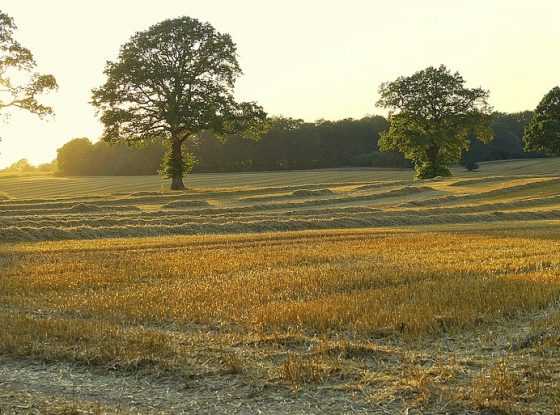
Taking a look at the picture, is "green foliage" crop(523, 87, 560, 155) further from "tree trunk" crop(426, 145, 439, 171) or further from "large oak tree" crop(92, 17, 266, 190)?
"large oak tree" crop(92, 17, 266, 190)

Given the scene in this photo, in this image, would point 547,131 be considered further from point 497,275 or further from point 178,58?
point 497,275

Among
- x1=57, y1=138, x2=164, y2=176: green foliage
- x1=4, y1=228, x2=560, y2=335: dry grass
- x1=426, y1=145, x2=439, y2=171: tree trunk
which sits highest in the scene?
x1=57, y1=138, x2=164, y2=176: green foliage

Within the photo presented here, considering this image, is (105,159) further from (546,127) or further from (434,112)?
(546,127)

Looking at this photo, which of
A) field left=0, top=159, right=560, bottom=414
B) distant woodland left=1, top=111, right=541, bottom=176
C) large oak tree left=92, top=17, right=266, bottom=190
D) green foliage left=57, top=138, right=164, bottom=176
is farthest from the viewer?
distant woodland left=1, top=111, right=541, bottom=176

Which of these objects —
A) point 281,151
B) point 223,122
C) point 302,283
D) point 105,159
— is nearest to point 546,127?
point 223,122

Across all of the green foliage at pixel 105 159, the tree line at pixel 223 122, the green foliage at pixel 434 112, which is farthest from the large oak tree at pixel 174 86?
the green foliage at pixel 105 159

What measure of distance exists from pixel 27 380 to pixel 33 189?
77838mm

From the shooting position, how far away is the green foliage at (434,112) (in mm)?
74938

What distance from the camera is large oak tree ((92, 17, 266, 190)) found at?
57312mm

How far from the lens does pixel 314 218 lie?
130 ft

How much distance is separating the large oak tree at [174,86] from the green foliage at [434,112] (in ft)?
79.2

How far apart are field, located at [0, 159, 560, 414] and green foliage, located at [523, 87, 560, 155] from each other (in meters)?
56.5

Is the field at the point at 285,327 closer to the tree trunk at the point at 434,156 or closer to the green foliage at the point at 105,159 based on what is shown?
the tree trunk at the point at 434,156

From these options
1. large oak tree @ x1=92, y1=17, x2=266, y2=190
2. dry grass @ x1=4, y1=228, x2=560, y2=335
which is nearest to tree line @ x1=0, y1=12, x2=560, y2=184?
large oak tree @ x1=92, y1=17, x2=266, y2=190
